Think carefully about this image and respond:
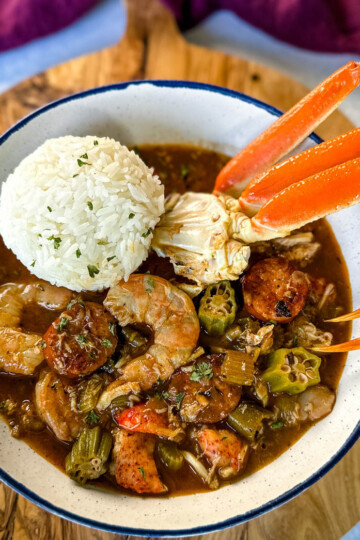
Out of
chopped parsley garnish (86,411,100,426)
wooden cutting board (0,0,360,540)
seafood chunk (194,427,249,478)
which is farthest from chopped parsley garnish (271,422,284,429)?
wooden cutting board (0,0,360,540)

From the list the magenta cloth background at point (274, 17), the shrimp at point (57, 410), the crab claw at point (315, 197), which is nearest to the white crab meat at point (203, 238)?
the crab claw at point (315, 197)

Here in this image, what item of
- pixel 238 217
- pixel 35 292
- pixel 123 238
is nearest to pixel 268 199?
pixel 238 217

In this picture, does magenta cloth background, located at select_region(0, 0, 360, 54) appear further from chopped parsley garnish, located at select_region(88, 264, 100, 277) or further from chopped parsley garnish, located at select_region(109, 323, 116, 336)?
chopped parsley garnish, located at select_region(109, 323, 116, 336)

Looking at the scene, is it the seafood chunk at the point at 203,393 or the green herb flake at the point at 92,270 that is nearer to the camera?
the seafood chunk at the point at 203,393

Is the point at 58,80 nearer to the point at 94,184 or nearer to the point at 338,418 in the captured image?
the point at 94,184

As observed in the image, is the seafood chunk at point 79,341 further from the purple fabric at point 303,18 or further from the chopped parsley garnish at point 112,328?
the purple fabric at point 303,18

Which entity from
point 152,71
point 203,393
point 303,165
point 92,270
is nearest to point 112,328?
point 92,270
